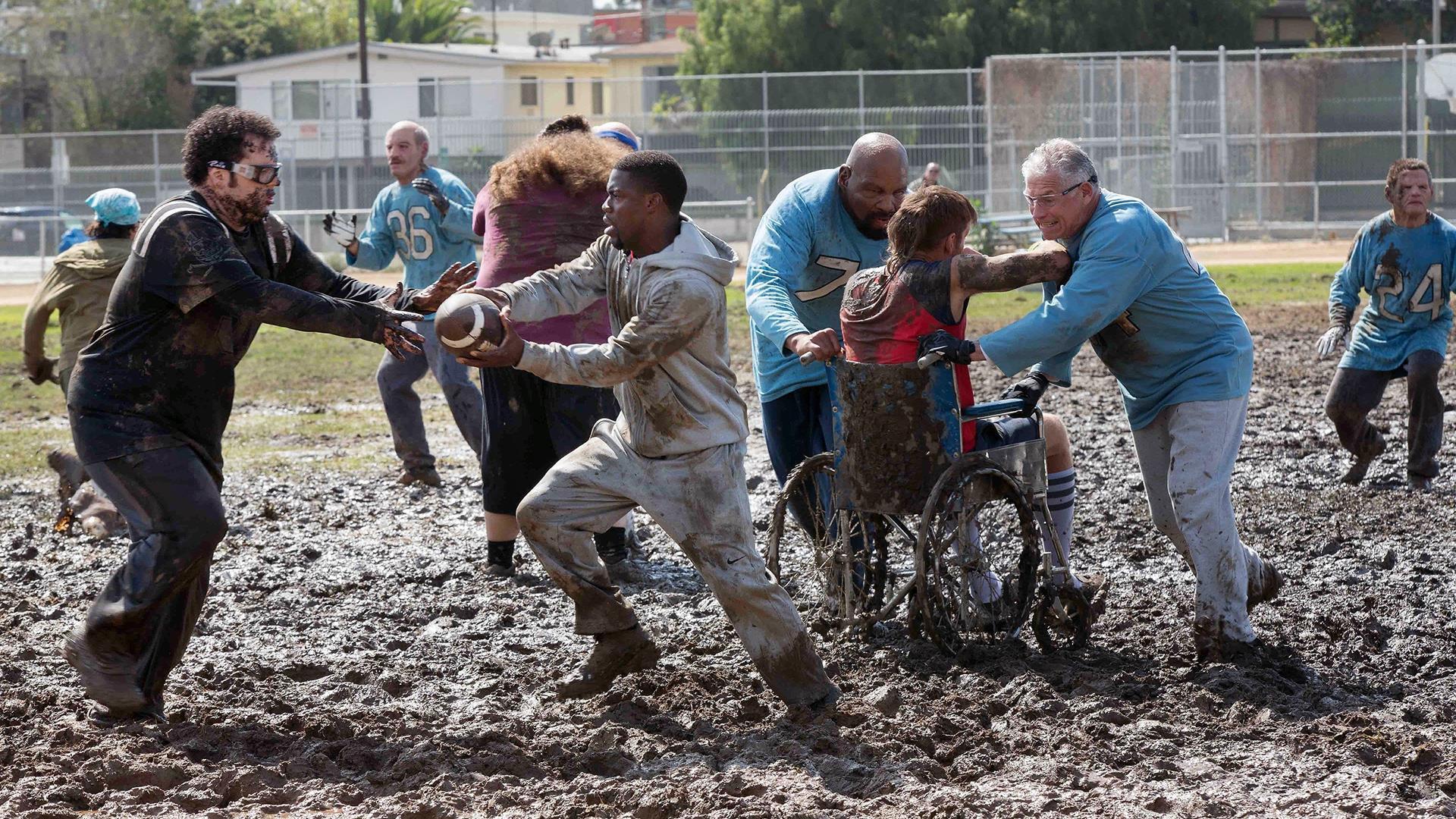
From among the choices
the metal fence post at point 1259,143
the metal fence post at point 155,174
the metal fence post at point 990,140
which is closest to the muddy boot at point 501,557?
the metal fence post at point 990,140

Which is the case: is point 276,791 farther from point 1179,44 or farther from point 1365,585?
point 1179,44

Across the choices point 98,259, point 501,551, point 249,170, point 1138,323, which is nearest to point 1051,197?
point 1138,323

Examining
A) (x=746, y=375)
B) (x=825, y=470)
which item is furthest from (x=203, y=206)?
(x=746, y=375)

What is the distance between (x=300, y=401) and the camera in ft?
44.6

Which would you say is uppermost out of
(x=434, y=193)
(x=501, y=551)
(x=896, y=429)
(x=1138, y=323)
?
(x=434, y=193)

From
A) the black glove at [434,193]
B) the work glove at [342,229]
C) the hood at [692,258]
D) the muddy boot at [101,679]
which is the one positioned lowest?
the muddy boot at [101,679]

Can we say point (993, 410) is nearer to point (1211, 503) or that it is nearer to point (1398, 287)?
point (1211, 503)

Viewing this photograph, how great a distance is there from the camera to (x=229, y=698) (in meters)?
5.84

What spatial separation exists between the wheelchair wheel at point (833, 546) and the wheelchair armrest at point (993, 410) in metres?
0.53

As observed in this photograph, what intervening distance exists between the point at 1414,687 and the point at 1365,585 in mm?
1479

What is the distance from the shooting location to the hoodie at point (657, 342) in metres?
5.06

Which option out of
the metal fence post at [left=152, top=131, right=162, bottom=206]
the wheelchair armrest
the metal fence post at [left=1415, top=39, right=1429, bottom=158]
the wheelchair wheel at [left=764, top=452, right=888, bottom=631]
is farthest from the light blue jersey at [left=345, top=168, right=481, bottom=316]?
the metal fence post at [left=1415, top=39, right=1429, bottom=158]

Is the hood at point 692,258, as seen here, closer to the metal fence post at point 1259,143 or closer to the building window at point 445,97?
the building window at point 445,97

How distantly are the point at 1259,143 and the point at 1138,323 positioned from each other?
23.0 m
